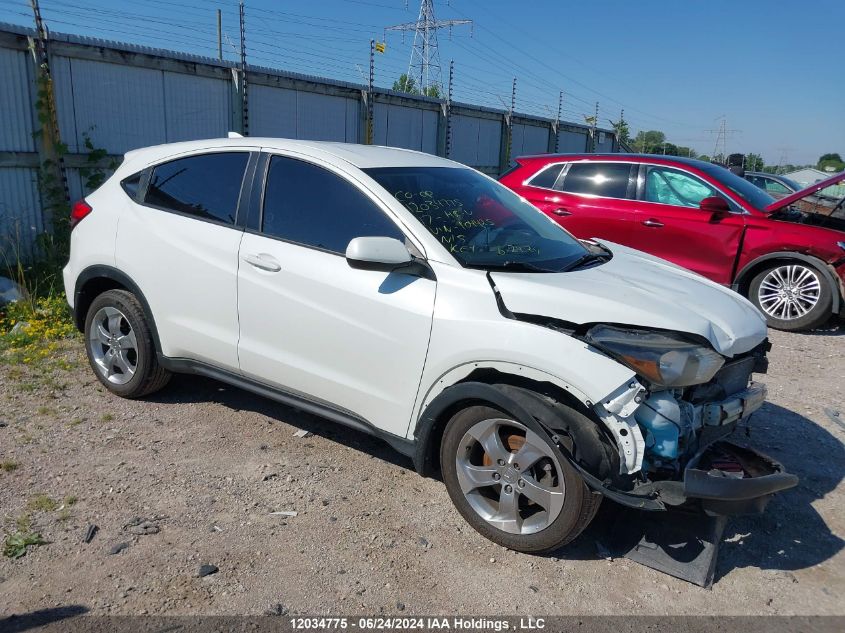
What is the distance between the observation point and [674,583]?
298cm

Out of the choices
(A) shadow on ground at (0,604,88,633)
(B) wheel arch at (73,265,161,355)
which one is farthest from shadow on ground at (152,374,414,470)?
(A) shadow on ground at (0,604,88,633)

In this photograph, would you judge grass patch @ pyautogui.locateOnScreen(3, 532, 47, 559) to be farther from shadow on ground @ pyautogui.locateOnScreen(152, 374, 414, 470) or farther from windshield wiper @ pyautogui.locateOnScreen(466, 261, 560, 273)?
windshield wiper @ pyautogui.locateOnScreen(466, 261, 560, 273)

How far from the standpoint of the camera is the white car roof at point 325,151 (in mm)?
3789

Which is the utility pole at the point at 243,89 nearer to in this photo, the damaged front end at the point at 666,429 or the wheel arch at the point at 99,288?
the wheel arch at the point at 99,288

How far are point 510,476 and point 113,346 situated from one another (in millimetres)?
2943

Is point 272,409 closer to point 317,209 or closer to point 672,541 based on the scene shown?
point 317,209

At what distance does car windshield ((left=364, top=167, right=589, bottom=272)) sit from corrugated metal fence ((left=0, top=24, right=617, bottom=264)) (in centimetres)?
542

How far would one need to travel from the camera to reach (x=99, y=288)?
4660mm

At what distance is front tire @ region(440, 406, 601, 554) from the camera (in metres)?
2.92

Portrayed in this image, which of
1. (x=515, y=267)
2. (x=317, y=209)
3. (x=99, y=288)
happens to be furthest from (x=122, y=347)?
(x=515, y=267)

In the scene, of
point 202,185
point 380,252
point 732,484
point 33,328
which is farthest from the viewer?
point 33,328

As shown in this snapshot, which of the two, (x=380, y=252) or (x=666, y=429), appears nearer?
(x=666, y=429)

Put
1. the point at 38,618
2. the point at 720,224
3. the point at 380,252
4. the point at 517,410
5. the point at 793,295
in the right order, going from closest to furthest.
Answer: the point at 38,618 < the point at 517,410 < the point at 380,252 < the point at 793,295 < the point at 720,224

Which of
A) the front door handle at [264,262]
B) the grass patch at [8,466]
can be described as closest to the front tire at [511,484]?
the front door handle at [264,262]
